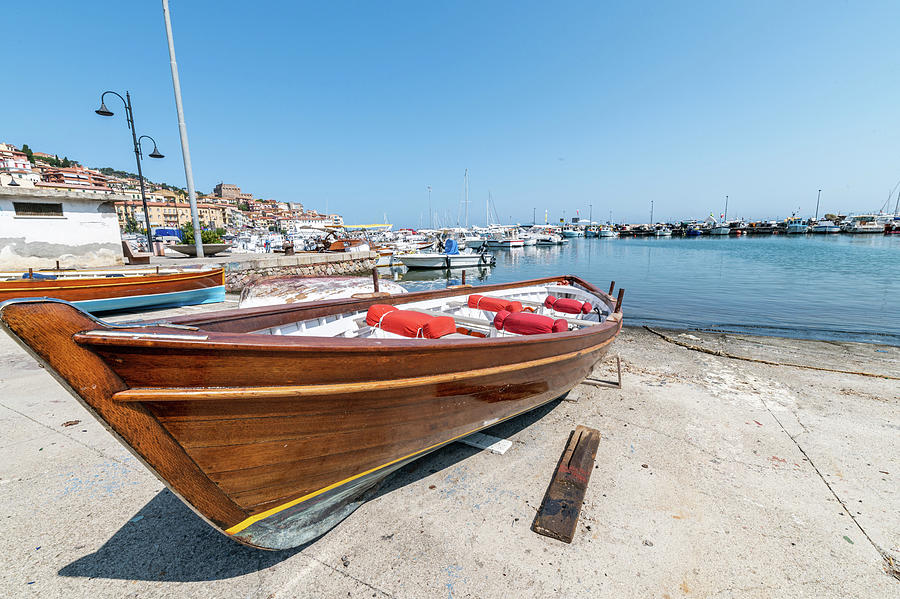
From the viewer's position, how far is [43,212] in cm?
1221

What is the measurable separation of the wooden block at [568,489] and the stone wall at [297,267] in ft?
29.7

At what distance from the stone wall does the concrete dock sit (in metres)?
7.02

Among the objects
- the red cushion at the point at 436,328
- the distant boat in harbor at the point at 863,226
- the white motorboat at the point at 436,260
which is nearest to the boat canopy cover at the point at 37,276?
the red cushion at the point at 436,328

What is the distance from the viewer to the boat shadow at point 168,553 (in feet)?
8.08

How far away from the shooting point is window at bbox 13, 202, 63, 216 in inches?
465

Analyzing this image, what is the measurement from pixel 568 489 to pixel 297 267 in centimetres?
2234

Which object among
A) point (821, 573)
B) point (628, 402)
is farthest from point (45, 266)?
point (821, 573)

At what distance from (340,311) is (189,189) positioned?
16.4 metres

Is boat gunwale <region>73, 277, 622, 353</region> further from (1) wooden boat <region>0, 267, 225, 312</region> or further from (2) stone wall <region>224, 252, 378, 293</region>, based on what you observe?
(1) wooden boat <region>0, 267, 225, 312</region>

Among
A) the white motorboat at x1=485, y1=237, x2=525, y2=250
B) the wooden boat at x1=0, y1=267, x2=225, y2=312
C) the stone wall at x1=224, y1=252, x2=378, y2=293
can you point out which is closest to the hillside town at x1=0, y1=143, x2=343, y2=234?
the white motorboat at x1=485, y1=237, x2=525, y2=250

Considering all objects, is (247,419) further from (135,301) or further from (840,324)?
(840,324)

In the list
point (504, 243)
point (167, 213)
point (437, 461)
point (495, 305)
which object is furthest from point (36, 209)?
point (167, 213)

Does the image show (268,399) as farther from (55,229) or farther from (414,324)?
(55,229)

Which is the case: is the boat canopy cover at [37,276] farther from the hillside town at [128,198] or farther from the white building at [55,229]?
the hillside town at [128,198]
